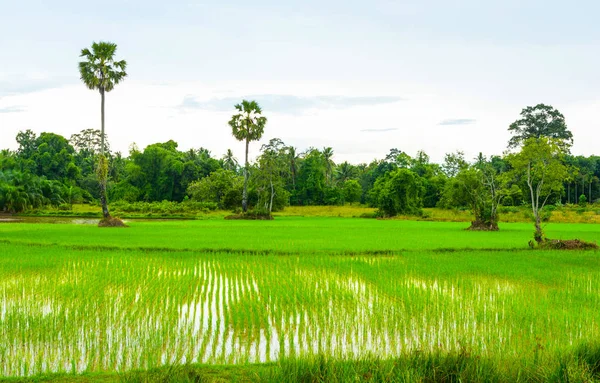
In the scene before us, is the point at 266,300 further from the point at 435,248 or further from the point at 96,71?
the point at 96,71

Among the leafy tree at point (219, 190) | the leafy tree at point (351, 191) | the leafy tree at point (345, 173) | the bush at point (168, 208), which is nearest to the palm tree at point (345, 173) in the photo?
the leafy tree at point (345, 173)

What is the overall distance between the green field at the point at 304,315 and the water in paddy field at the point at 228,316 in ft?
0.11

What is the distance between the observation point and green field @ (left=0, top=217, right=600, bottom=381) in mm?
5035

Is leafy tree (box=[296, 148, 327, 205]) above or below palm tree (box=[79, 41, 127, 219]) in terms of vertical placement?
below

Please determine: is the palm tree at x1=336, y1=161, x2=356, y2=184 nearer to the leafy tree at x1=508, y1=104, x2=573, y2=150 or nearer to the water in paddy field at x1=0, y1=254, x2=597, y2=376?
the leafy tree at x1=508, y1=104, x2=573, y2=150

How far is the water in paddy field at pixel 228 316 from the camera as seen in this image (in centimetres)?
574

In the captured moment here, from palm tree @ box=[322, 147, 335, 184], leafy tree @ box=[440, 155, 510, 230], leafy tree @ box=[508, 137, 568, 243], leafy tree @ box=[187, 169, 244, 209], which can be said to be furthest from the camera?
palm tree @ box=[322, 147, 335, 184]

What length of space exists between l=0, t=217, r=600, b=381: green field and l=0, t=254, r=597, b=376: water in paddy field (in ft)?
0.11

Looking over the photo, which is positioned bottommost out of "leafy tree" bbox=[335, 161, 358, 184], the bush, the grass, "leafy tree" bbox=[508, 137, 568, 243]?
the grass

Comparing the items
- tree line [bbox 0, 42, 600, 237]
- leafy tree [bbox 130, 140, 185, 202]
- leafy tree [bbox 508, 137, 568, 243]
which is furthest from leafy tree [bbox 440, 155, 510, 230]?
leafy tree [bbox 130, 140, 185, 202]

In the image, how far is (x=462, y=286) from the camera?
1037cm

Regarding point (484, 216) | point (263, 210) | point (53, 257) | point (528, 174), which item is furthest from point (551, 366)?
point (263, 210)

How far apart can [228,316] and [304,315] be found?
1311mm

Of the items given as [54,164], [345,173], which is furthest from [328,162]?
[54,164]
